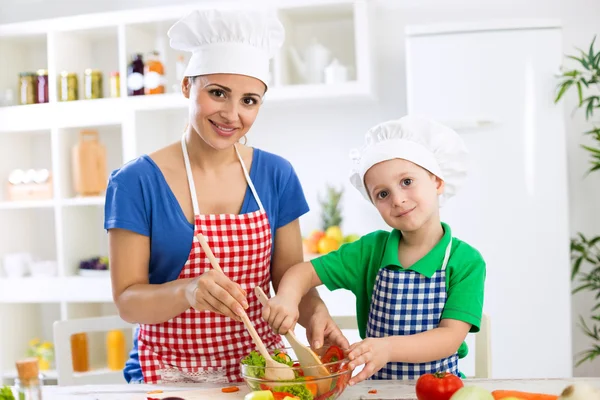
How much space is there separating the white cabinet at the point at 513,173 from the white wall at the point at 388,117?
0.54m

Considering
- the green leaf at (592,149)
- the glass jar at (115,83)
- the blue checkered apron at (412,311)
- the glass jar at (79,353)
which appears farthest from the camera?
the glass jar at (79,353)

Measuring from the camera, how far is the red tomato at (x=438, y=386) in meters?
1.06

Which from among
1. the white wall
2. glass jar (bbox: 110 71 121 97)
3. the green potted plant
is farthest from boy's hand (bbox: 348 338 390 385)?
glass jar (bbox: 110 71 121 97)

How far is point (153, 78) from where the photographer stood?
10.8 ft

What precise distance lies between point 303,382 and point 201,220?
1.70 ft

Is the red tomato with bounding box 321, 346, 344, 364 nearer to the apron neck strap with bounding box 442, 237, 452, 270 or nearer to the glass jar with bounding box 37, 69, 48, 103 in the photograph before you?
the apron neck strap with bounding box 442, 237, 452, 270

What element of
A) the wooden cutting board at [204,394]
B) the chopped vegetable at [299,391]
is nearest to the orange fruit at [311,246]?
the wooden cutting board at [204,394]

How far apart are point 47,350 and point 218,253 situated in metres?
2.48

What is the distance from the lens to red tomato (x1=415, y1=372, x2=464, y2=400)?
3.46 ft

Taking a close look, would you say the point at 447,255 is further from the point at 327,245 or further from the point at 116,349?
the point at 116,349

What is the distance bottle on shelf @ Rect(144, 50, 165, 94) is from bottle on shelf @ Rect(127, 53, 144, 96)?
A: 3 centimetres

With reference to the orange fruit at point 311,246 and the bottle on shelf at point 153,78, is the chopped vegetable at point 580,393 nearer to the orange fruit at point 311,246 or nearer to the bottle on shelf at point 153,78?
the orange fruit at point 311,246

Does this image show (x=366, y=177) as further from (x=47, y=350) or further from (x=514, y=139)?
(x=47, y=350)

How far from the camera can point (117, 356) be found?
3492 millimetres
